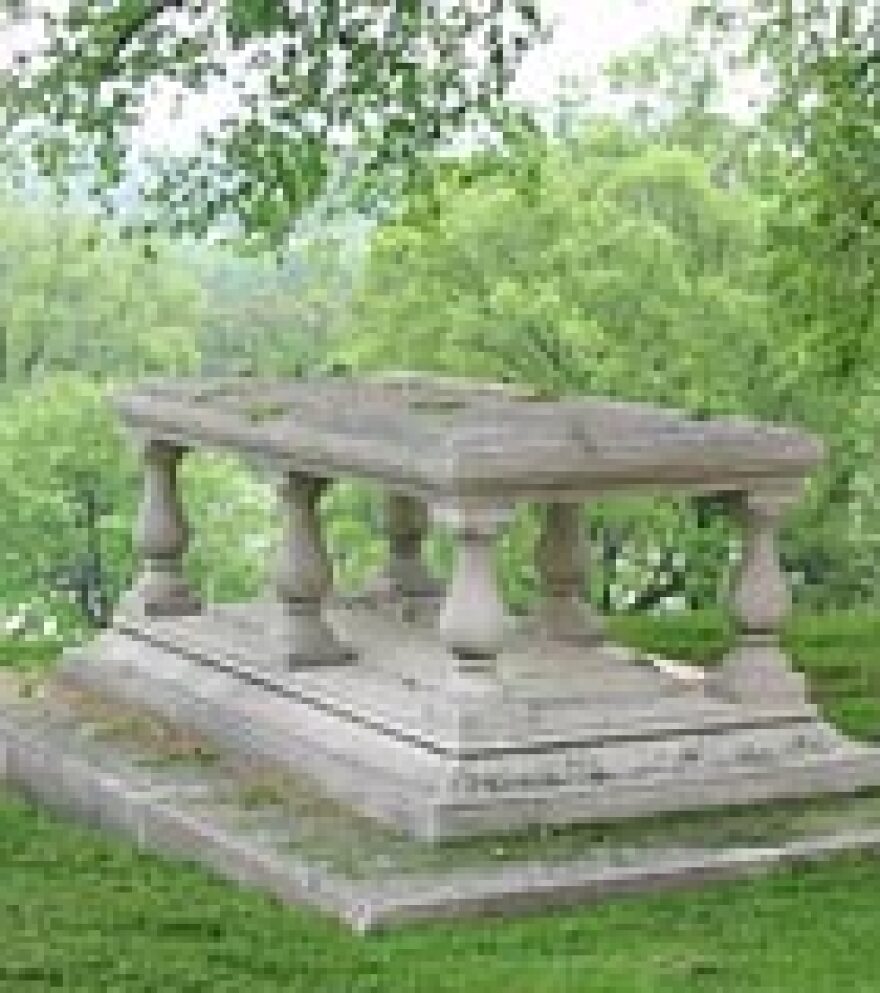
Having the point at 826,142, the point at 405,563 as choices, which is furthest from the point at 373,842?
the point at 826,142

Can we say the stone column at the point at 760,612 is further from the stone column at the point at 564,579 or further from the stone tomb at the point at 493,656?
the stone column at the point at 564,579

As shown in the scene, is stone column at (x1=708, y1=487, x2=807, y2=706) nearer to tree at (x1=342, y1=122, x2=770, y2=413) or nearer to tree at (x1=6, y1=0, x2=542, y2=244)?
tree at (x1=6, y1=0, x2=542, y2=244)

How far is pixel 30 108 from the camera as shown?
17.4 meters

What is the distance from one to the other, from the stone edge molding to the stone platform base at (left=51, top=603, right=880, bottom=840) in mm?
596

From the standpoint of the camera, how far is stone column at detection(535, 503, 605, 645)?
14.9 metres

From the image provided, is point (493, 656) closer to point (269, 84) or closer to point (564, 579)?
point (564, 579)

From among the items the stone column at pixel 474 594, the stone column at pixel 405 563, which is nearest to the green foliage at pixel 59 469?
the stone column at pixel 405 563

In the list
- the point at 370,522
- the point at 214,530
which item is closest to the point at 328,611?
the point at 370,522

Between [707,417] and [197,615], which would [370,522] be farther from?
[707,417]

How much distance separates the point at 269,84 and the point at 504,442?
5.09m

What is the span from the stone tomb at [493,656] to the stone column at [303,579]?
0.04ft

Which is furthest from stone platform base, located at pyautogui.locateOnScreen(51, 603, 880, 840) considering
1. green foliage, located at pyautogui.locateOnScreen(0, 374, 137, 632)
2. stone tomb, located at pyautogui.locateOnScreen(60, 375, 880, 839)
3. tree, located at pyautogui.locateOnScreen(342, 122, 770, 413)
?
green foliage, located at pyautogui.locateOnScreen(0, 374, 137, 632)

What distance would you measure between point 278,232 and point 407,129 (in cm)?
122

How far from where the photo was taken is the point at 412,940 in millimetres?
11453
